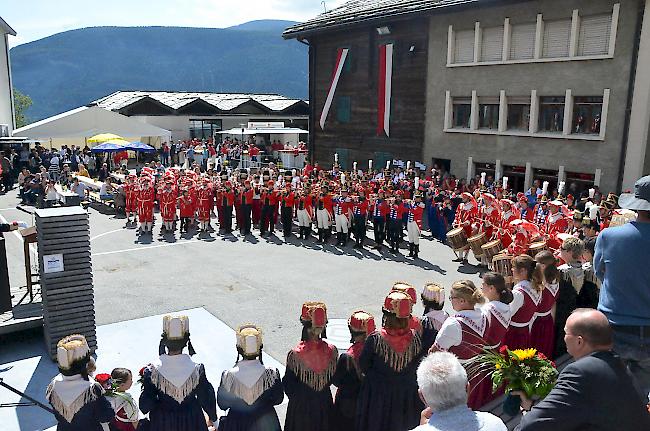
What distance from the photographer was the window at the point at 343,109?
28.6 m

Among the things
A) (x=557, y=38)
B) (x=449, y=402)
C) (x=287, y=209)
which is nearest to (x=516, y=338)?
(x=449, y=402)

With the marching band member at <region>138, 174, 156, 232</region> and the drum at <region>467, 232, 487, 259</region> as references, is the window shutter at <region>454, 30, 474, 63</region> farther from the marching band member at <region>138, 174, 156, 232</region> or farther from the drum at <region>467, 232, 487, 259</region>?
the marching band member at <region>138, 174, 156, 232</region>

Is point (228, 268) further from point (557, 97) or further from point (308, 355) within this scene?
point (557, 97)

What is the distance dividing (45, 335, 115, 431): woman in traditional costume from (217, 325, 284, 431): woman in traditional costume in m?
1.00

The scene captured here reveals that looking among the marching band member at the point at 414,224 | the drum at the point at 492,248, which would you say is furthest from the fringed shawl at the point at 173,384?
the marching band member at the point at 414,224

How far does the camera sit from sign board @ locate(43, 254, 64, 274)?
308 inches

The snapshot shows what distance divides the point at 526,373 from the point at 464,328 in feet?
3.69

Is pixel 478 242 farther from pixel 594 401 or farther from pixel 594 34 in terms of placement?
pixel 594 401

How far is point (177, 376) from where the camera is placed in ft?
15.1

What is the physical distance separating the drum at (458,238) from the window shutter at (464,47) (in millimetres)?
11306

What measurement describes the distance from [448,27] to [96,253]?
1692 cm

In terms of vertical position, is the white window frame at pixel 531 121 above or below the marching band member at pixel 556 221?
above

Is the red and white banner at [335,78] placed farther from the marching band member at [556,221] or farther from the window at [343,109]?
the marching band member at [556,221]

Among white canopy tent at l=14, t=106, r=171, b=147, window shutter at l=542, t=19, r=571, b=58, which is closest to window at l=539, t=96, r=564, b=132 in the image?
window shutter at l=542, t=19, r=571, b=58
